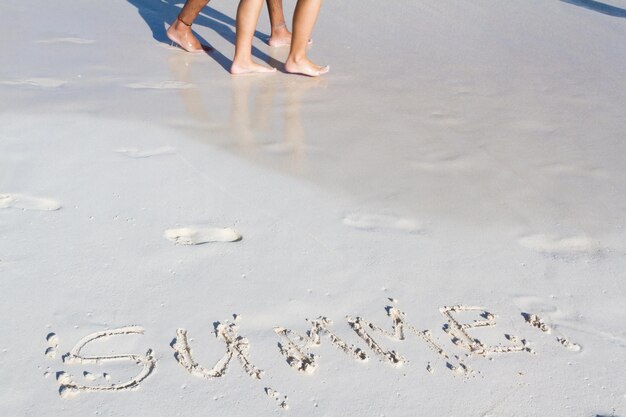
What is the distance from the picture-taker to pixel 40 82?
349 centimetres

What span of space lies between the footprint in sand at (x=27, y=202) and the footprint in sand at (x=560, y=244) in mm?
1596

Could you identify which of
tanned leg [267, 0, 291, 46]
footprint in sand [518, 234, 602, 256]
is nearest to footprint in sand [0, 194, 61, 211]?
footprint in sand [518, 234, 602, 256]

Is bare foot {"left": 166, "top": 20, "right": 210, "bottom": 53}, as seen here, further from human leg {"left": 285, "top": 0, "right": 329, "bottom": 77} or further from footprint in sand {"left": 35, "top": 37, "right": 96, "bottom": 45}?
human leg {"left": 285, "top": 0, "right": 329, "bottom": 77}

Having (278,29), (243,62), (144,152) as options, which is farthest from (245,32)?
(144,152)

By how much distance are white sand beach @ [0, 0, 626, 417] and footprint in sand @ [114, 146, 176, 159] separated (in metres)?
0.02

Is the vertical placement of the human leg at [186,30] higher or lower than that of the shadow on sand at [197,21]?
higher

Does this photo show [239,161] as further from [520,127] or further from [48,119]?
[520,127]

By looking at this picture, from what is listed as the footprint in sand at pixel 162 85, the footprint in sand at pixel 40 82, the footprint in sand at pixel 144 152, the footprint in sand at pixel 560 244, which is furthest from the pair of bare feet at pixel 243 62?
the footprint in sand at pixel 560 244

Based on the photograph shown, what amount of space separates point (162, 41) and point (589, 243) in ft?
9.50

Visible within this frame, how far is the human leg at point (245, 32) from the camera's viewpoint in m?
3.87

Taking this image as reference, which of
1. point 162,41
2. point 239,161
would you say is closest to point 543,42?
point 162,41

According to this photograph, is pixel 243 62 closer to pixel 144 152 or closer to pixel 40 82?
pixel 40 82

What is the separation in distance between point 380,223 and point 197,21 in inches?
114

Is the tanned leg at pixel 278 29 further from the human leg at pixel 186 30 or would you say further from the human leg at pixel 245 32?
the human leg at pixel 245 32
